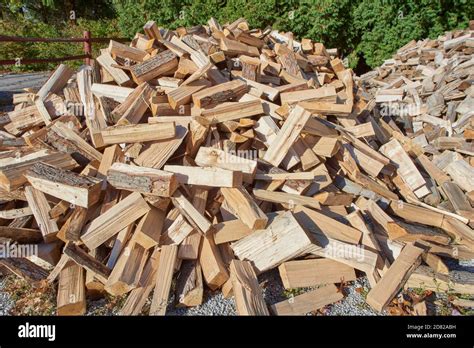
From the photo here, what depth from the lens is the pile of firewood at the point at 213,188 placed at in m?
2.92

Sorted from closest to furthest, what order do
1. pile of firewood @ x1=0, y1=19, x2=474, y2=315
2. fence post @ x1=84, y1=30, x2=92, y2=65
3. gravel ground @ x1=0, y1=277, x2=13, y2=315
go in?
gravel ground @ x1=0, y1=277, x2=13, y2=315 → pile of firewood @ x1=0, y1=19, x2=474, y2=315 → fence post @ x1=84, y1=30, x2=92, y2=65

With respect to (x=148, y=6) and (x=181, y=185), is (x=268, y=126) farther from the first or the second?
(x=148, y=6)

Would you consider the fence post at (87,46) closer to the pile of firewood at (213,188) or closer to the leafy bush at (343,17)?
the leafy bush at (343,17)

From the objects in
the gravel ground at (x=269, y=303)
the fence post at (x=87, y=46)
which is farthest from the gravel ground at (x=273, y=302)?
the fence post at (x=87, y=46)

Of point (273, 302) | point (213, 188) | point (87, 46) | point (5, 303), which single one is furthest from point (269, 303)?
point (87, 46)

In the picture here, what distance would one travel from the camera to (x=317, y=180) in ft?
11.8

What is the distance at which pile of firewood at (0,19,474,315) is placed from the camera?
115 inches

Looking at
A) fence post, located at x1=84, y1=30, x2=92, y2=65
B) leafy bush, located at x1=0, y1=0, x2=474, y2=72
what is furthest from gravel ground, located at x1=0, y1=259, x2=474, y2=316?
leafy bush, located at x1=0, y1=0, x2=474, y2=72

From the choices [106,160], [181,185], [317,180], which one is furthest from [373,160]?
[106,160]

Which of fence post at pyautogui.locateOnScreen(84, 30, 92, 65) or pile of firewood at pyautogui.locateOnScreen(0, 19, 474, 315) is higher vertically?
pile of firewood at pyautogui.locateOnScreen(0, 19, 474, 315)

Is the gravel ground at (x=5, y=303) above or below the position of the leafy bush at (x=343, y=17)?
below

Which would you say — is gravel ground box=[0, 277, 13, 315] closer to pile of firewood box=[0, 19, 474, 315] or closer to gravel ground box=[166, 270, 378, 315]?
pile of firewood box=[0, 19, 474, 315]

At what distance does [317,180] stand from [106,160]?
2.06 metres

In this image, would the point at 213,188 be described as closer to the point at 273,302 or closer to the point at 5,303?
the point at 273,302
